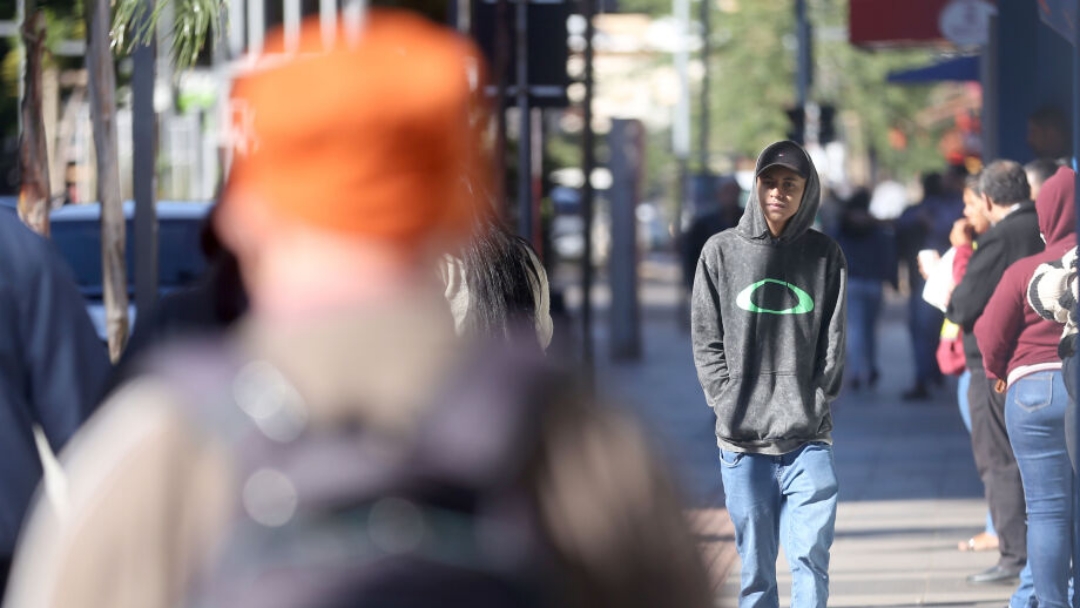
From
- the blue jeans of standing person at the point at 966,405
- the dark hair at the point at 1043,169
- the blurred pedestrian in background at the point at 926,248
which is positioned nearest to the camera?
the dark hair at the point at 1043,169

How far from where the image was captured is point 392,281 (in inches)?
69.5

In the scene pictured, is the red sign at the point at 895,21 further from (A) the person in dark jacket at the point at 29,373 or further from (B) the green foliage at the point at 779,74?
(B) the green foliage at the point at 779,74

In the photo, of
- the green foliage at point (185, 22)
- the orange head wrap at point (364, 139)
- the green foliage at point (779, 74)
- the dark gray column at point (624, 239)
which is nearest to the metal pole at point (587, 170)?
the dark gray column at point (624, 239)

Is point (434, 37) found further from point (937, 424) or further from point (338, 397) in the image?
point (937, 424)

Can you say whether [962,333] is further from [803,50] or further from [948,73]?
[803,50]

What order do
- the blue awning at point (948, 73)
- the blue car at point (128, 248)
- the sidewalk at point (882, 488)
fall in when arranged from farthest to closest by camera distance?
the blue awning at point (948, 73) < the blue car at point (128, 248) < the sidewalk at point (882, 488)

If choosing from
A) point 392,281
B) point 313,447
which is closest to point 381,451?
point 313,447

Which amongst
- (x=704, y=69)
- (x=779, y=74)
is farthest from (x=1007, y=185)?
(x=779, y=74)

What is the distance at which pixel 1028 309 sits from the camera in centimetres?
642

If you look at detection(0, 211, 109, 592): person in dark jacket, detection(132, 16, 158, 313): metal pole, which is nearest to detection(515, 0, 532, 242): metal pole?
detection(132, 16, 158, 313): metal pole

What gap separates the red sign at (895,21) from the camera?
19062 millimetres

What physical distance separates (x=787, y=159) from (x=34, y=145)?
3.18 meters

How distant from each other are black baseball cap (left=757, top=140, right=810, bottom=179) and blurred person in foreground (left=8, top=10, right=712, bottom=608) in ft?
13.0

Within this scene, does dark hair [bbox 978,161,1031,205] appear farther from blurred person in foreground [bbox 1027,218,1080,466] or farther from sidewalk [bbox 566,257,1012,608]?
sidewalk [bbox 566,257,1012,608]
